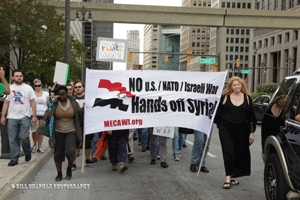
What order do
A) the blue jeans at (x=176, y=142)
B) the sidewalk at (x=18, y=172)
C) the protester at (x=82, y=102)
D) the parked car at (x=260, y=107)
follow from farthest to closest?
the parked car at (x=260, y=107) < the blue jeans at (x=176, y=142) < the protester at (x=82, y=102) < the sidewalk at (x=18, y=172)

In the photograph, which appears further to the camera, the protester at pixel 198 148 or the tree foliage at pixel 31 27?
the tree foliage at pixel 31 27

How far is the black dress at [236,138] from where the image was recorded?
6.54 m

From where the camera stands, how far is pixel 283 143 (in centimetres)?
486

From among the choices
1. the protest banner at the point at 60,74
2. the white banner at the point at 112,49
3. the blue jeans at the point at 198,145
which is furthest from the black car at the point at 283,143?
the white banner at the point at 112,49

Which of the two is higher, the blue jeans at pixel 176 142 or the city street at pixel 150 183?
the blue jeans at pixel 176 142

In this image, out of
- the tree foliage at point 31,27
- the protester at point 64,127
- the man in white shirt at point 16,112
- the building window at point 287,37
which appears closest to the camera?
the protester at point 64,127

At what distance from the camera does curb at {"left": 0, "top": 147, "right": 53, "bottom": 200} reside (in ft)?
18.7

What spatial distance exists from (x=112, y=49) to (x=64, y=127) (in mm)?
6567

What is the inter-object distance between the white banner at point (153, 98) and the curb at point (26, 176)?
151cm

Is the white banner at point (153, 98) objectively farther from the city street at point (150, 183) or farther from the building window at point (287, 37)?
the building window at point (287, 37)

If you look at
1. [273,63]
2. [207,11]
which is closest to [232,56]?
[273,63]

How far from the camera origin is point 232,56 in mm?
141875

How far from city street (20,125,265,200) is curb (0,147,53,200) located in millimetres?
101

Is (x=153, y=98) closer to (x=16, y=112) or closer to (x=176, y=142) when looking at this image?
(x=176, y=142)
